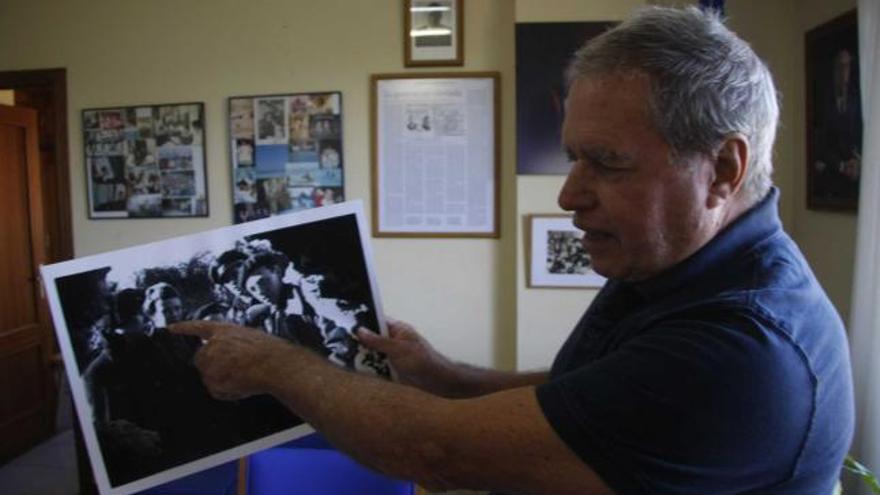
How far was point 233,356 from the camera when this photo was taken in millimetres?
829

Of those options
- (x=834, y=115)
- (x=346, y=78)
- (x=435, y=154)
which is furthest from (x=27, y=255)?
(x=834, y=115)

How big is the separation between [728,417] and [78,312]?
0.82m

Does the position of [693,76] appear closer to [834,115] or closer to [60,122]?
[834,115]

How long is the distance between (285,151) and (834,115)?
200cm

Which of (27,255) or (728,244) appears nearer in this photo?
(728,244)

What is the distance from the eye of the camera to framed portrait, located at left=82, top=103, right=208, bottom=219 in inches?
108

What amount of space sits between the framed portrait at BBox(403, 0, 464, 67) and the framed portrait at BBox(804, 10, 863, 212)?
1246 mm

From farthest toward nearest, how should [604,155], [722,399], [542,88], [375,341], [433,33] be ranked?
[433,33] < [542,88] < [375,341] < [604,155] < [722,399]

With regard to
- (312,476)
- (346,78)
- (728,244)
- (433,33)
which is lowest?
(312,476)

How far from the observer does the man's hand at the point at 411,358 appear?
1.01 m

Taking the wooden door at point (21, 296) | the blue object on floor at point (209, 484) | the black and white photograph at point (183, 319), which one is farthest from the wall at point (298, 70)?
the black and white photograph at point (183, 319)

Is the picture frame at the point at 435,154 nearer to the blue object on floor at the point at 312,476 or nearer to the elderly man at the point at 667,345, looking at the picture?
the blue object on floor at the point at 312,476

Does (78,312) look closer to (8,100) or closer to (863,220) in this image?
(863,220)

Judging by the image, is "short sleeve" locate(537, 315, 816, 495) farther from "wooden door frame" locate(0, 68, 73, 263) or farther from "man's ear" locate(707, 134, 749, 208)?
"wooden door frame" locate(0, 68, 73, 263)
